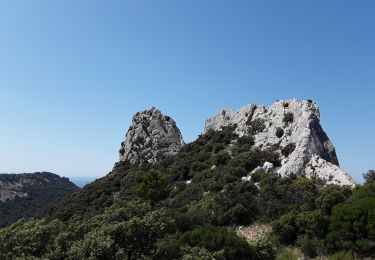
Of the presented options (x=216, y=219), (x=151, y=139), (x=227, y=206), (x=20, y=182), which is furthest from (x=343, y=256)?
(x=20, y=182)

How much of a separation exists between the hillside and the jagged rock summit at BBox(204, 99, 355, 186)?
15cm

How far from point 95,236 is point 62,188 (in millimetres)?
171807

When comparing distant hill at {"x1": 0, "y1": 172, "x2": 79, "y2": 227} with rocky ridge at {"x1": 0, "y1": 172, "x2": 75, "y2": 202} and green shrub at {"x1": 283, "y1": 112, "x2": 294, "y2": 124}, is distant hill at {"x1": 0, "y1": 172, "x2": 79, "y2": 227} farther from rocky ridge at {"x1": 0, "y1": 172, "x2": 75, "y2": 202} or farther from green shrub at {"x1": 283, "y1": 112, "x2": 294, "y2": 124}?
green shrub at {"x1": 283, "y1": 112, "x2": 294, "y2": 124}

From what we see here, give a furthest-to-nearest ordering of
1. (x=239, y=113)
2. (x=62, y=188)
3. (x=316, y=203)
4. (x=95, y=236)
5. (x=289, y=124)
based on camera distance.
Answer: (x=62, y=188), (x=239, y=113), (x=289, y=124), (x=316, y=203), (x=95, y=236)

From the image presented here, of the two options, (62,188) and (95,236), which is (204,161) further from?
(62,188)

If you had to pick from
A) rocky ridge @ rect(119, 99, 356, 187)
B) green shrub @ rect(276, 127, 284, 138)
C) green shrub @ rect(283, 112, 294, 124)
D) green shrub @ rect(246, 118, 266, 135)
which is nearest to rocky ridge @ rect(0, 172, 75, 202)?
rocky ridge @ rect(119, 99, 356, 187)

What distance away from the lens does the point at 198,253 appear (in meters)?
17.8

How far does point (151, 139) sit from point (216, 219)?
38273 mm

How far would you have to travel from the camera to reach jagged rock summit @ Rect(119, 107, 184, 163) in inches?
2608

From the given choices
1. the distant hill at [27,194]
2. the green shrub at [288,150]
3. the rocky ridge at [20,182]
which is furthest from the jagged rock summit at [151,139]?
the rocky ridge at [20,182]

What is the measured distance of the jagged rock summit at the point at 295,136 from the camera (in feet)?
124

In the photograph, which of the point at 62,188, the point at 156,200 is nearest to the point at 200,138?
the point at 156,200

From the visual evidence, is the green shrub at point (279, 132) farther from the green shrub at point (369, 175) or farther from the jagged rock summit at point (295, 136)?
the green shrub at point (369, 175)

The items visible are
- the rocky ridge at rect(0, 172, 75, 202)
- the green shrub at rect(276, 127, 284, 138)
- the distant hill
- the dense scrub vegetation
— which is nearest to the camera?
the dense scrub vegetation
